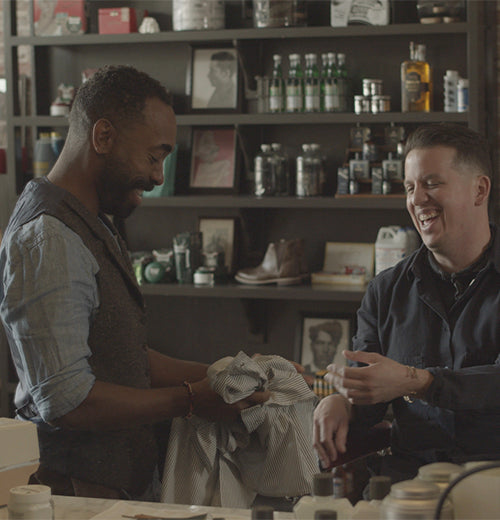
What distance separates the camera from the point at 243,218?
14.2ft

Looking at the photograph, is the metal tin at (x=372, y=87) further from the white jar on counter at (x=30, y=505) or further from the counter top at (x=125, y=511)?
the white jar on counter at (x=30, y=505)

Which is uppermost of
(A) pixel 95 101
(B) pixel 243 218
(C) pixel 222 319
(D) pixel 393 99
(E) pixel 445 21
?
(E) pixel 445 21

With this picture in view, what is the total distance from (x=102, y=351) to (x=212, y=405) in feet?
0.93

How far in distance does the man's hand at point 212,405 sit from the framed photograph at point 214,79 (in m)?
A: 2.62

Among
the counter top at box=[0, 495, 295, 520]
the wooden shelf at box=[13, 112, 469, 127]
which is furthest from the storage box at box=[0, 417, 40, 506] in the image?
the wooden shelf at box=[13, 112, 469, 127]

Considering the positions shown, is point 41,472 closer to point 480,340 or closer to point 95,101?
point 95,101

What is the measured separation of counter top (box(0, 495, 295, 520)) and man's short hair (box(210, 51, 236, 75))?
312 centimetres

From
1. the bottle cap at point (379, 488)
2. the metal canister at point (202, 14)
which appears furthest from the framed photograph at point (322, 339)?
the bottle cap at point (379, 488)

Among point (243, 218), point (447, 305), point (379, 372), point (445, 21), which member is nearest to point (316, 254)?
point (243, 218)

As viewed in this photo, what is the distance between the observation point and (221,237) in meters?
4.48

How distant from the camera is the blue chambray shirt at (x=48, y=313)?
175cm

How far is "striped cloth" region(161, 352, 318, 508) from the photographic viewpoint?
194cm

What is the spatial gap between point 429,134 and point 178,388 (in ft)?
3.15

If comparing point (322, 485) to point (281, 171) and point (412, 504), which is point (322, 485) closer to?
point (412, 504)
